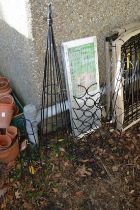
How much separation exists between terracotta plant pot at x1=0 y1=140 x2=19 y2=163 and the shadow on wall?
65 centimetres

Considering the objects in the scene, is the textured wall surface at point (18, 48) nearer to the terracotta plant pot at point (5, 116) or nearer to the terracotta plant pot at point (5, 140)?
the terracotta plant pot at point (5, 116)

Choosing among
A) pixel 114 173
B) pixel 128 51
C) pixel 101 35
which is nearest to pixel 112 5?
pixel 101 35

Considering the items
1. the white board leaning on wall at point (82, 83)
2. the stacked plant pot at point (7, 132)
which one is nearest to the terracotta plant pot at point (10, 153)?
the stacked plant pot at point (7, 132)

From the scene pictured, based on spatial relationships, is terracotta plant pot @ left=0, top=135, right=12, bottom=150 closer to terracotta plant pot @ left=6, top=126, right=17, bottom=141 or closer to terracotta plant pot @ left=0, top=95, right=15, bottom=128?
terracotta plant pot @ left=6, top=126, right=17, bottom=141

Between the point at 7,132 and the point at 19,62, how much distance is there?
964 millimetres

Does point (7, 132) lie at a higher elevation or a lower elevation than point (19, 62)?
lower

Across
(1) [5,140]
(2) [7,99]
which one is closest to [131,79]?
(2) [7,99]

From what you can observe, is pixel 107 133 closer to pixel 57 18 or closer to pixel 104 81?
pixel 104 81

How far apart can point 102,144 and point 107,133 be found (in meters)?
0.24

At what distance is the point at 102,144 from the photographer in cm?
414

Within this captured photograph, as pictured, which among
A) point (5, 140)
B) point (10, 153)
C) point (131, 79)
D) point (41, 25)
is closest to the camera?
point (41, 25)

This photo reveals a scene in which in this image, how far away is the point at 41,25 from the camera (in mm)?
3479

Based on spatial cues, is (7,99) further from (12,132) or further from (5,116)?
(12,132)

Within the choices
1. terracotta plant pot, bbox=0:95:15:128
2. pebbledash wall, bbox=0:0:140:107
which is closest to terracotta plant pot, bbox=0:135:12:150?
terracotta plant pot, bbox=0:95:15:128
